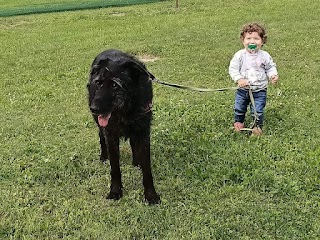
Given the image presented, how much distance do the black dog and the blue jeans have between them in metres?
1.70

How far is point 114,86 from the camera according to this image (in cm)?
367

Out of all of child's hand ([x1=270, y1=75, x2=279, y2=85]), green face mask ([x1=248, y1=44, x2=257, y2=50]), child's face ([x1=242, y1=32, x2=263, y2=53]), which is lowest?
child's hand ([x1=270, y1=75, x2=279, y2=85])

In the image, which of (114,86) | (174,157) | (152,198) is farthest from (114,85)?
(174,157)

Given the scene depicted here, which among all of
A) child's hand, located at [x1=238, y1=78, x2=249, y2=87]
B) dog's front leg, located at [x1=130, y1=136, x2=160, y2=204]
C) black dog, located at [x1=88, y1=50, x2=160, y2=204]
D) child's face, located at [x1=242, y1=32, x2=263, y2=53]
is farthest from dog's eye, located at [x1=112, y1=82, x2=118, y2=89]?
child's face, located at [x1=242, y1=32, x2=263, y2=53]

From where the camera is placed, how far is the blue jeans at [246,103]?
561cm

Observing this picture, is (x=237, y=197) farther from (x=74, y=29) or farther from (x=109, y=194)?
(x=74, y=29)

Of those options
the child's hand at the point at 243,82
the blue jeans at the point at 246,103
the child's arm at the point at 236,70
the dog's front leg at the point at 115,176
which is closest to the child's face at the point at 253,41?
the child's arm at the point at 236,70

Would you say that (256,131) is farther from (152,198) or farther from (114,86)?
(114,86)

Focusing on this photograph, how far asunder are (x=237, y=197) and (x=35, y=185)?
6.14ft

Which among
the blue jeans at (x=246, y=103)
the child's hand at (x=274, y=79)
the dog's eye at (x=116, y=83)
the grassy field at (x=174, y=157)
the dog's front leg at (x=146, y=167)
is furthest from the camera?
the blue jeans at (x=246, y=103)

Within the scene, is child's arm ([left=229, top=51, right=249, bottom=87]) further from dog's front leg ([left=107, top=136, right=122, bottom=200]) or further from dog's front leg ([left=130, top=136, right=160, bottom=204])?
dog's front leg ([left=107, top=136, right=122, bottom=200])

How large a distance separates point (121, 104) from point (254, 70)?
2.27 metres

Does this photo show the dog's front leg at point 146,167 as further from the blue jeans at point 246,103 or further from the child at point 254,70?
the blue jeans at point 246,103

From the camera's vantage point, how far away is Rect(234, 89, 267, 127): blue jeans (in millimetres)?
5614
